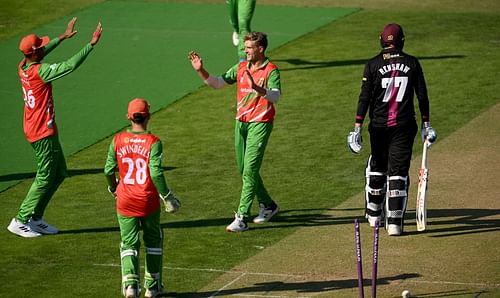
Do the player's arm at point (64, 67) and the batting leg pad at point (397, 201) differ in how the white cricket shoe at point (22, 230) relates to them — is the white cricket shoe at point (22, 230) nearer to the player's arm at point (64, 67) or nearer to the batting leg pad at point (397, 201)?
the player's arm at point (64, 67)

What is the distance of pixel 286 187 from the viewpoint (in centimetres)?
1830

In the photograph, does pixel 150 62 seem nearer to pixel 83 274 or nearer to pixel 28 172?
pixel 28 172

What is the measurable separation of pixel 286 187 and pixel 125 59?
9729 mm

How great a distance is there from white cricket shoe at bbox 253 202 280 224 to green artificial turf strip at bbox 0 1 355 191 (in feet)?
14.9

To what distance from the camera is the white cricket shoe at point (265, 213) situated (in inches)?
656

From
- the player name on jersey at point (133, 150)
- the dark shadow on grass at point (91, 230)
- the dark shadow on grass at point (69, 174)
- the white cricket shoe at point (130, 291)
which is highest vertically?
the player name on jersey at point (133, 150)

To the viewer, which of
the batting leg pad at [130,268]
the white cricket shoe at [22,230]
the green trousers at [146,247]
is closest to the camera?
the batting leg pad at [130,268]

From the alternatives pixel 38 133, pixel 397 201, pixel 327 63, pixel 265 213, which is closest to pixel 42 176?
pixel 38 133

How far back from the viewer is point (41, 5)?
32625 millimetres

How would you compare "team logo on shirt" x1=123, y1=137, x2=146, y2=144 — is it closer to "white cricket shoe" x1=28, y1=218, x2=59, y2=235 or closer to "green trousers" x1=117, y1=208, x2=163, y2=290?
"green trousers" x1=117, y1=208, x2=163, y2=290

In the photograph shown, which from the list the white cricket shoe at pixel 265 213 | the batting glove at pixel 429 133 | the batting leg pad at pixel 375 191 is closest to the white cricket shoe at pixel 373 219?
the batting leg pad at pixel 375 191

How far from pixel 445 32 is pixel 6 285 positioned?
16.5 m

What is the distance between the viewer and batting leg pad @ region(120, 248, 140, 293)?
1323cm

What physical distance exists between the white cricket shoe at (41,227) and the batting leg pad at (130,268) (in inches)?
129
